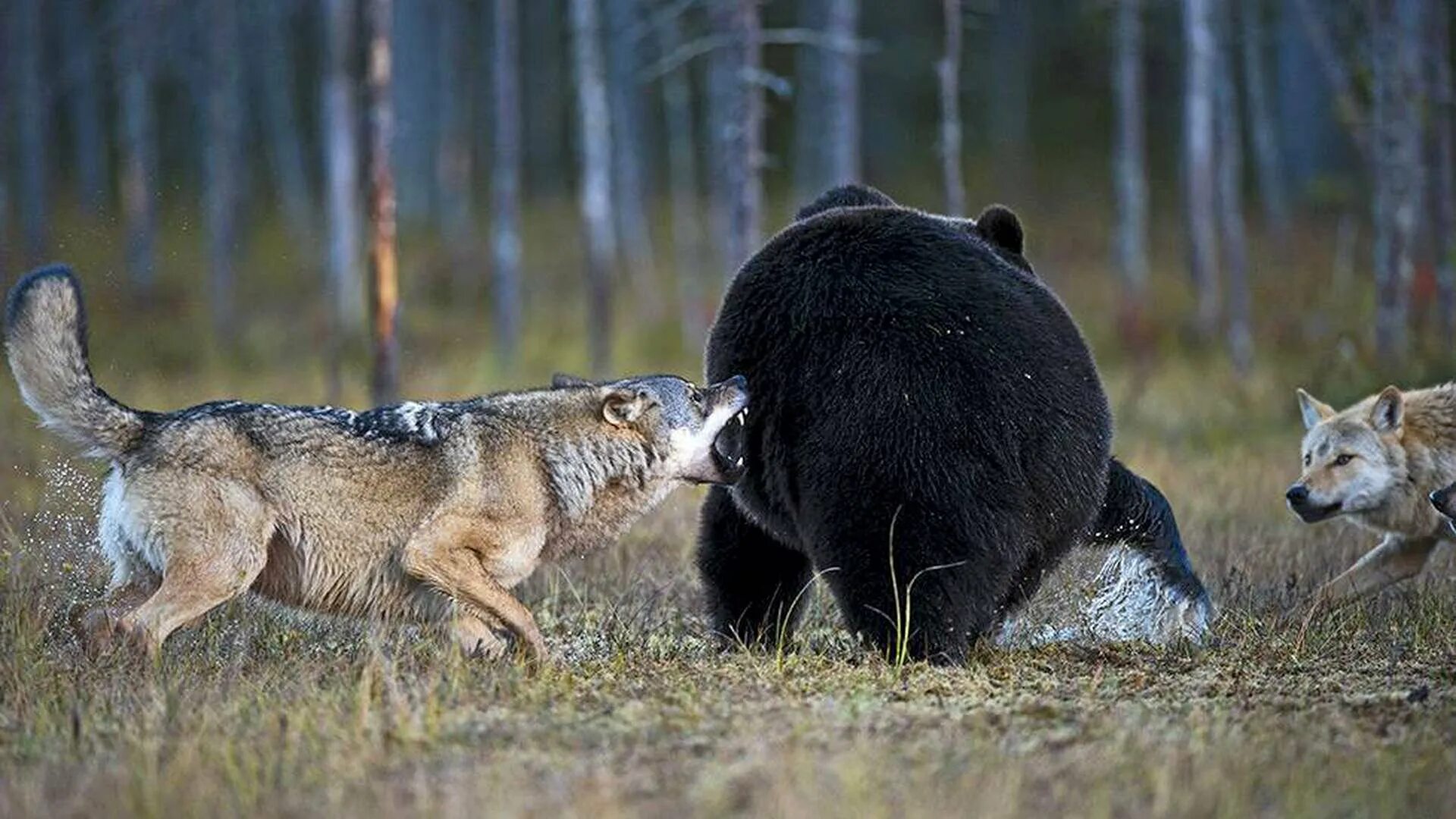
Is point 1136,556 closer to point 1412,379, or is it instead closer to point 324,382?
point 1412,379

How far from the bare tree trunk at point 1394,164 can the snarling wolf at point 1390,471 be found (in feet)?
19.9

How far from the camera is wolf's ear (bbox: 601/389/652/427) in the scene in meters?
7.25

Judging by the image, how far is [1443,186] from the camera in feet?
61.9

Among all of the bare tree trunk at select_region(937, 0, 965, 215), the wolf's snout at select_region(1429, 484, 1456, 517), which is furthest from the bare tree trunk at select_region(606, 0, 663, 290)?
the wolf's snout at select_region(1429, 484, 1456, 517)

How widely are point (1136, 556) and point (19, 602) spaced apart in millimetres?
4755

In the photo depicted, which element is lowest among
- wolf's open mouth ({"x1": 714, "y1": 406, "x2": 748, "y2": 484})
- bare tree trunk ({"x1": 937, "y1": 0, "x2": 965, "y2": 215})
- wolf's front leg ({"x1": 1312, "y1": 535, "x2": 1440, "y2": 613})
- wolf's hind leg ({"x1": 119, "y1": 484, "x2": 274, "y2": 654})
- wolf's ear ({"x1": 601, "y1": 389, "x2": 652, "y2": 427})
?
wolf's front leg ({"x1": 1312, "y1": 535, "x2": 1440, "y2": 613})

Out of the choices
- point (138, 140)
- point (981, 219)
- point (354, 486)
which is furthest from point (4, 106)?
point (981, 219)

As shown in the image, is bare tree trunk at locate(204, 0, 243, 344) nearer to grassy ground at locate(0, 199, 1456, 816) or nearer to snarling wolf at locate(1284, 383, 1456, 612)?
grassy ground at locate(0, 199, 1456, 816)

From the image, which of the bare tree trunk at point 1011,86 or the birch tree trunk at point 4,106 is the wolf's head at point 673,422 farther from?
the bare tree trunk at point 1011,86

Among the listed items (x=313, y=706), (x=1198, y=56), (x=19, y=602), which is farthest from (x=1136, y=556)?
(x=1198, y=56)

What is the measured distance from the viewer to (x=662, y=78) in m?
42.4

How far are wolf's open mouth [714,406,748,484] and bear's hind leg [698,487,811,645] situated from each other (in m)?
0.40

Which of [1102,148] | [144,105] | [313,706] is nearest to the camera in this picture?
[313,706]

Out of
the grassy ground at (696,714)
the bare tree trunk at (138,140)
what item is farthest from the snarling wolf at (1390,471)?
the bare tree trunk at (138,140)
